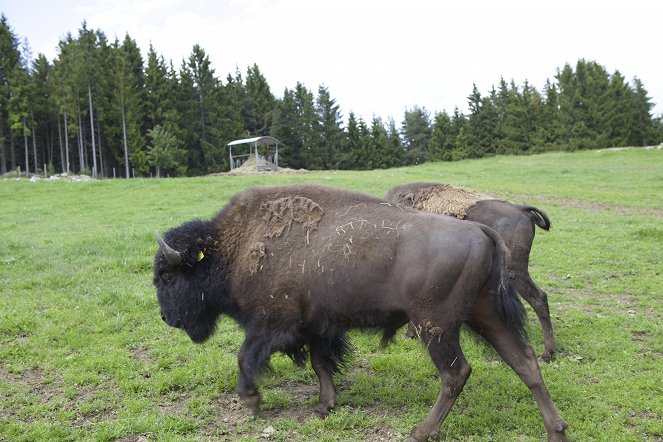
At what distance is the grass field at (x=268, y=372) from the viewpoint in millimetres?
4633

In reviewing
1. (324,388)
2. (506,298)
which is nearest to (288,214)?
(324,388)

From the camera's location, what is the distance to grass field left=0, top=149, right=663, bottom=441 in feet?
15.2

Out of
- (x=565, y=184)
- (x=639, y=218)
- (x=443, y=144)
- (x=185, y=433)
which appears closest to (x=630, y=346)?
(x=185, y=433)

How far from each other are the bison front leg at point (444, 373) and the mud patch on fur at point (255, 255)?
1.71m

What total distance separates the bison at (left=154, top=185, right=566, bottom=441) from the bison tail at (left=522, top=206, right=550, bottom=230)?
8.46ft

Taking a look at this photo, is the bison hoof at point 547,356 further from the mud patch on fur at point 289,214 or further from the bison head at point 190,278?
the bison head at point 190,278

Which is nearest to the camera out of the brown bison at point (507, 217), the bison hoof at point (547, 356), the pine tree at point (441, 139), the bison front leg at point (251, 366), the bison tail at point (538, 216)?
the bison front leg at point (251, 366)

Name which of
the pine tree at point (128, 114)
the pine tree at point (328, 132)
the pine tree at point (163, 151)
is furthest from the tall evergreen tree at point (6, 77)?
the pine tree at point (328, 132)

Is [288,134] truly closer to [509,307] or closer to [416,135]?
[416,135]

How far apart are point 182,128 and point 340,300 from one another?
5456cm

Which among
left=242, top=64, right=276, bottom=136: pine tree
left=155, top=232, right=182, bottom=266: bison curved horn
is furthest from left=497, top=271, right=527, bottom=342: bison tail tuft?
left=242, top=64, right=276, bottom=136: pine tree

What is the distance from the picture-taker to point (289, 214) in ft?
16.9

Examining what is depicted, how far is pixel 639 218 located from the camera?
1600cm

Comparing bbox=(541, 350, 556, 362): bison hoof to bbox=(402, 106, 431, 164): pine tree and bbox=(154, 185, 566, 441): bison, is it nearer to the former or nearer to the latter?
bbox=(154, 185, 566, 441): bison
